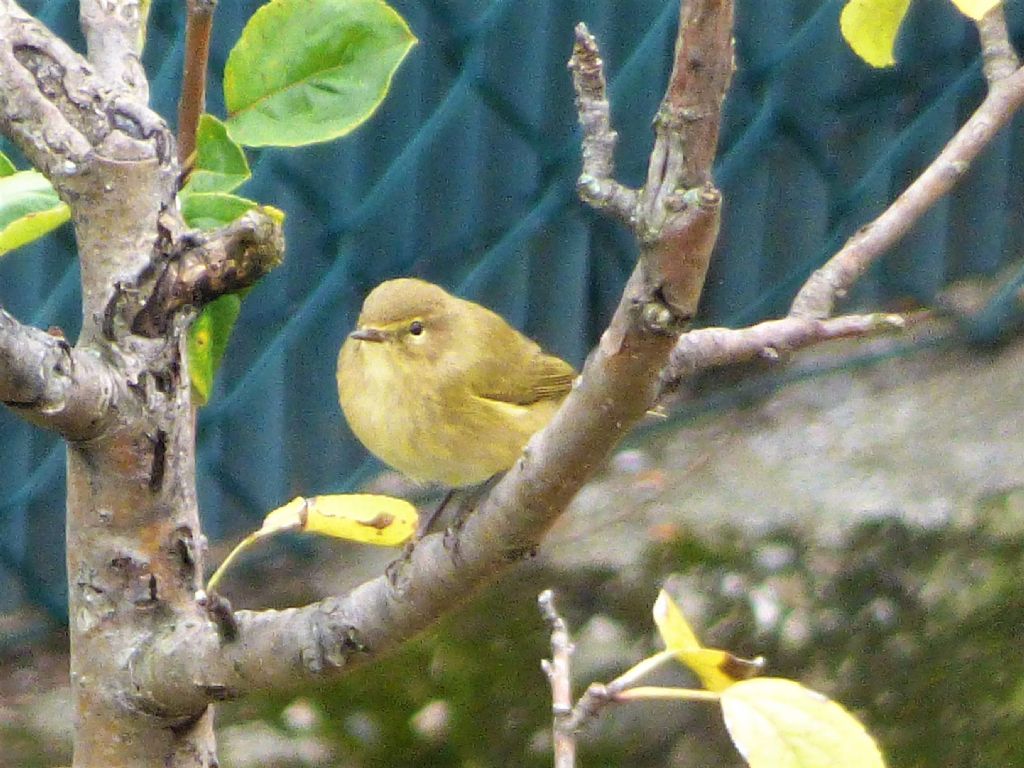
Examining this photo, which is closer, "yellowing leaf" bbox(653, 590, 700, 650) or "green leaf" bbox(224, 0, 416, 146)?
"yellowing leaf" bbox(653, 590, 700, 650)

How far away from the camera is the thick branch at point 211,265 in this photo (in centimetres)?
76

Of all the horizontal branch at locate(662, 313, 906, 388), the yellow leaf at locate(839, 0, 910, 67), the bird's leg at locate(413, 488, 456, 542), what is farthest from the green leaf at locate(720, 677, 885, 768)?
the bird's leg at locate(413, 488, 456, 542)

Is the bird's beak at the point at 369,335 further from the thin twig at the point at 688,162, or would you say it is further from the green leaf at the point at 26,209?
the thin twig at the point at 688,162

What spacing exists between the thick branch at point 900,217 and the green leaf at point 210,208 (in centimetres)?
36

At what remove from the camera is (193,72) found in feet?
2.77

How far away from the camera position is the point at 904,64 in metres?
2.59

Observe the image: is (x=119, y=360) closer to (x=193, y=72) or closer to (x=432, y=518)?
(x=193, y=72)

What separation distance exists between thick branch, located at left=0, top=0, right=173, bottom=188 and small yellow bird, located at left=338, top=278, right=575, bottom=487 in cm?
83

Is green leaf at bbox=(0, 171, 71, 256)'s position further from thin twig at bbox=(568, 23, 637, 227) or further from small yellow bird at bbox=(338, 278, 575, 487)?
small yellow bird at bbox=(338, 278, 575, 487)

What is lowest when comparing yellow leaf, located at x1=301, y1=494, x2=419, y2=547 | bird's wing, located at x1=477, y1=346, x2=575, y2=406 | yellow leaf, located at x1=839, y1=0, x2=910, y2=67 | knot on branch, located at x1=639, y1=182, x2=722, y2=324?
bird's wing, located at x1=477, y1=346, x2=575, y2=406

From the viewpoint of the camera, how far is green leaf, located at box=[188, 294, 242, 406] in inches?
37.7

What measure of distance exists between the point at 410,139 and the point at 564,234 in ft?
1.13

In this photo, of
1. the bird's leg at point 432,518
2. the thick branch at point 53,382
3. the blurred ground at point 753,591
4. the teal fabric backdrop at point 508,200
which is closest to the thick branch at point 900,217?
the thick branch at point 53,382

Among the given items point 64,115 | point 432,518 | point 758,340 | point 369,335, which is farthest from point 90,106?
point 369,335
